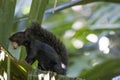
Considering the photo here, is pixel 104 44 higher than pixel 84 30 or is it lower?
lower

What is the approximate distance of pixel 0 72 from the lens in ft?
3.14

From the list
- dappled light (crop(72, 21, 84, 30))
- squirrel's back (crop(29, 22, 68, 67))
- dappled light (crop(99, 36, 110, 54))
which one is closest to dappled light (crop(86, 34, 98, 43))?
dappled light (crop(99, 36, 110, 54))

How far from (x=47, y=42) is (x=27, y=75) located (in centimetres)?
37

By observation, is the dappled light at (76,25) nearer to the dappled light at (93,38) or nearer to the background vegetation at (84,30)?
the background vegetation at (84,30)

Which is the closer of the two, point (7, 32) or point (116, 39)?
point (7, 32)

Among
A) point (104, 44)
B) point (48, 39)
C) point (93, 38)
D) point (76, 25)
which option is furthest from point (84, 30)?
point (76, 25)

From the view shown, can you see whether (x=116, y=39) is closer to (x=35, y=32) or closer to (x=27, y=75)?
(x=35, y=32)

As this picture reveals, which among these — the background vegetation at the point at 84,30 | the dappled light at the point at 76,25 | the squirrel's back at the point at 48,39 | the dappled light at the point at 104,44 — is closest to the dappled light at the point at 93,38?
the background vegetation at the point at 84,30

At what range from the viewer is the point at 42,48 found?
1.26 m

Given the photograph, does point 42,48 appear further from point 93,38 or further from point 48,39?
point 93,38

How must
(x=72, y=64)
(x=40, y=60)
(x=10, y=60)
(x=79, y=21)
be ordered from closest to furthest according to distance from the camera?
1. (x=10, y=60)
2. (x=40, y=60)
3. (x=72, y=64)
4. (x=79, y=21)

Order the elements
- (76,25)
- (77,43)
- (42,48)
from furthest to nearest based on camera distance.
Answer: (76,25) → (77,43) → (42,48)

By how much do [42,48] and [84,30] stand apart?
1.22 meters

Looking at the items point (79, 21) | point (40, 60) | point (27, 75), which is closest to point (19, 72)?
point (27, 75)
